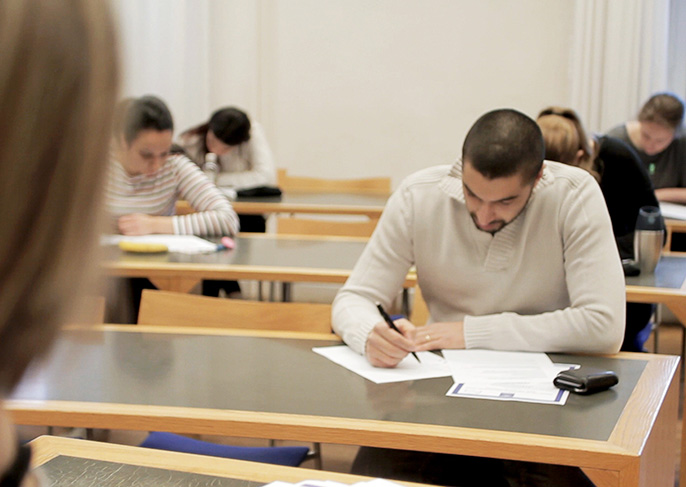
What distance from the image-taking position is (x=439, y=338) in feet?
6.85

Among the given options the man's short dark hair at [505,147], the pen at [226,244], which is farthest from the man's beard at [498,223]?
the pen at [226,244]

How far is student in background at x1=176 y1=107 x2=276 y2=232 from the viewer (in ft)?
17.8

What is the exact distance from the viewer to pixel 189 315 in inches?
94.9

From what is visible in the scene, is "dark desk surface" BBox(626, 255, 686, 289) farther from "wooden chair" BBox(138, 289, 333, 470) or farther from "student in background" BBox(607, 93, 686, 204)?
"student in background" BBox(607, 93, 686, 204)

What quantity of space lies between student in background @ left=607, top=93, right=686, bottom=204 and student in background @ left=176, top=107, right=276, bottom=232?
2.27 m

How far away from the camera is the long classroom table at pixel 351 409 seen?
4.82ft

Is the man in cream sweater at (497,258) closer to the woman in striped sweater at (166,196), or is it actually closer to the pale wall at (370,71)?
the woman in striped sweater at (166,196)

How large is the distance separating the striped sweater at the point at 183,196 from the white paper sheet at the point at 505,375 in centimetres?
182

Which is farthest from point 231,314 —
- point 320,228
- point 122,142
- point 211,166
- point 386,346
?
point 211,166

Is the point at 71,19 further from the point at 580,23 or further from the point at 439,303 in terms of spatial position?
the point at 580,23

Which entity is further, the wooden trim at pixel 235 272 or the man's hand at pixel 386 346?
the wooden trim at pixel 235 272

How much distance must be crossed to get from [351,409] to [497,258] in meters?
0.87

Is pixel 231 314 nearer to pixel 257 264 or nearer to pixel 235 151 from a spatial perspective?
pixel 257 264

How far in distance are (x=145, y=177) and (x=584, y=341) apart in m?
2.28
